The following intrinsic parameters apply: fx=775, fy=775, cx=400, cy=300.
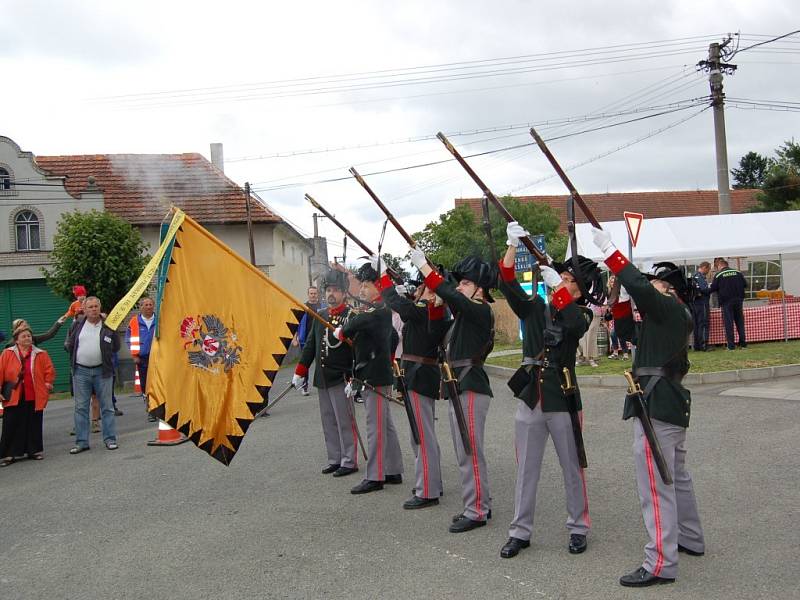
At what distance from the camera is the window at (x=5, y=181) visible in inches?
994

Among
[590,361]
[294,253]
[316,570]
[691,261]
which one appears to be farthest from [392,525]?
[294,253]

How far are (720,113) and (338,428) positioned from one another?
16.0 metres

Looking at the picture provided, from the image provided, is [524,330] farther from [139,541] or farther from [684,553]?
[139,541]

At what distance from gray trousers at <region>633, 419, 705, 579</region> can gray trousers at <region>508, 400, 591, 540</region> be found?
505mm

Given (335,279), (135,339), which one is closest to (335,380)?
(335,279)

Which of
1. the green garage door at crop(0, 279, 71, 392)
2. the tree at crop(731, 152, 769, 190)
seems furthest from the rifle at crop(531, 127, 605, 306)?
the tree at crop(731, 152, 769, 190)

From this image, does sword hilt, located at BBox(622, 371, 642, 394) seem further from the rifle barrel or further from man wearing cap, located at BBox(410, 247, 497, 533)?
the rifle barrel

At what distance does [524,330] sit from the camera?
5.18 m

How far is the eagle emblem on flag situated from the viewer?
6.17 m

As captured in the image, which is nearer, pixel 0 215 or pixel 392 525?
pixel 392 525

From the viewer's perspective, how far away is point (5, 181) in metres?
25.4

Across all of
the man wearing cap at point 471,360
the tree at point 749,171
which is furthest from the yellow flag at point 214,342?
the tree at point 749,171

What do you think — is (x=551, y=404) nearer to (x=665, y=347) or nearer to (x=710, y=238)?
(x=665, y=347)

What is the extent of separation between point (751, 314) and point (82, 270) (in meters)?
15.4
